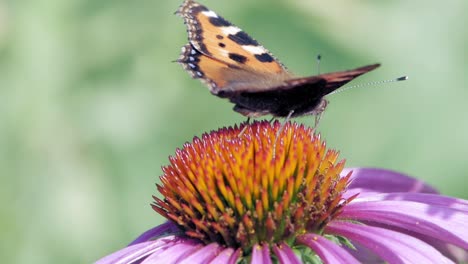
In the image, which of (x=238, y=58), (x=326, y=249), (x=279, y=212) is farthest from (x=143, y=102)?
(x=326, y=249)

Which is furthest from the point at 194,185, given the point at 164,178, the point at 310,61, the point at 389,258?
the point at 310,61

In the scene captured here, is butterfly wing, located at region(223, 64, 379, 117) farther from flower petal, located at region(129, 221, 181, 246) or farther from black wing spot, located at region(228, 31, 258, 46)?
flower petal, located at region(129, 221, 181, 246)

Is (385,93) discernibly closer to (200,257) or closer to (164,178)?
(164,178)

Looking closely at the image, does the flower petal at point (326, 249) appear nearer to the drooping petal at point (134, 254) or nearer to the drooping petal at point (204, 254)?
the drooping petal at point (204, 254)

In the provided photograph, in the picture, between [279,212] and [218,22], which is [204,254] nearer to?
[279,212]

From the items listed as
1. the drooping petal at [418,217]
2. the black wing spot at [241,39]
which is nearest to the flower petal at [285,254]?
the drooping petal at [418,217]

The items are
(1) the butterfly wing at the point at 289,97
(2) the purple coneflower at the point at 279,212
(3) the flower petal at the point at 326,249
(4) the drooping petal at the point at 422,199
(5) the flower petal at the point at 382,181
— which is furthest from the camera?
(5) the flower petal at the point at 382,181
